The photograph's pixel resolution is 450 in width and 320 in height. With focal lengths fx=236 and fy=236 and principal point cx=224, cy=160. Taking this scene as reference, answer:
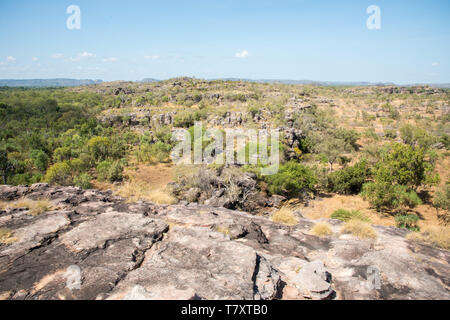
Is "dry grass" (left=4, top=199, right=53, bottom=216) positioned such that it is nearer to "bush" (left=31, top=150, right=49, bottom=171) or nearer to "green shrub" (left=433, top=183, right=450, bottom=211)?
"bush" (left=31, top=150, right=49, bottom=171)

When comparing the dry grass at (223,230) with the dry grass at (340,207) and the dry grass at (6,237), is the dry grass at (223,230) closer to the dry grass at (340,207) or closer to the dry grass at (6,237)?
the dry grass at (6,237)

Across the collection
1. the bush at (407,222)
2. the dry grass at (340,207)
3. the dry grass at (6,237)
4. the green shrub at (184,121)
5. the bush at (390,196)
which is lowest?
the dry grass at (340,207)

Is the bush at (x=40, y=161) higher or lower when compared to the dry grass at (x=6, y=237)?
lower

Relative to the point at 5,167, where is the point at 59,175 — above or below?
below

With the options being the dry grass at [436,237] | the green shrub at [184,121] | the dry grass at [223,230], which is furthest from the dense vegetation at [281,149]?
the dry grass at [223,230]

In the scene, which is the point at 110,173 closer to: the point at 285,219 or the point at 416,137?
the point at 285,219

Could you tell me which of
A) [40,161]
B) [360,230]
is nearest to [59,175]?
[40,161]
